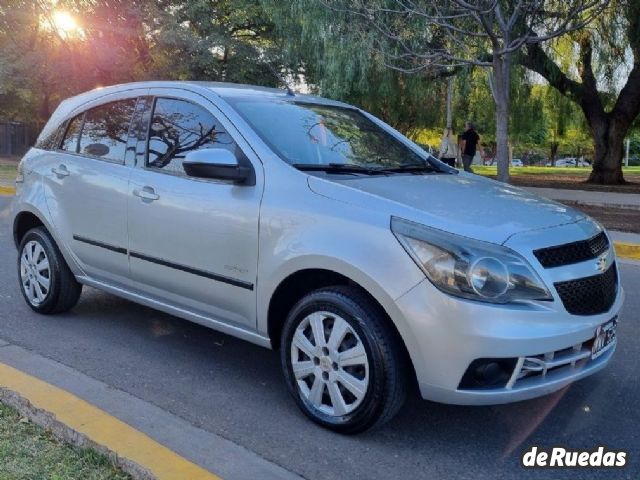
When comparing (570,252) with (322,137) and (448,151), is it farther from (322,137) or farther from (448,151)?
(448,151)

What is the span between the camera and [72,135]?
507cm

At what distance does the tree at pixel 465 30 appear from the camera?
10.9 m

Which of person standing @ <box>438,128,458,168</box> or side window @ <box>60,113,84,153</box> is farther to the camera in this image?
person standing @ <box>438,128,458,168</box>

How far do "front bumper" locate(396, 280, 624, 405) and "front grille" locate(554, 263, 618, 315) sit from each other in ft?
0.20

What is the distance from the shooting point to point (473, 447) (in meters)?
3.20

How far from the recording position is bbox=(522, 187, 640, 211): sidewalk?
1295 cm

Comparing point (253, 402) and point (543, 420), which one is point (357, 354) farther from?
point (543, 420)

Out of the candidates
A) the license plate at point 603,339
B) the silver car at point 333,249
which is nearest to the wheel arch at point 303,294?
the silver car at point 333,249

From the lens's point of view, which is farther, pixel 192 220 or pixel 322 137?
pixel 322 137

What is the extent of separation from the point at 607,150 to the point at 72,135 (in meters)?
17.8

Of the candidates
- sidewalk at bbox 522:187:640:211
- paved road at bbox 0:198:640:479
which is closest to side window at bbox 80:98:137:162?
paved road at bbox 0:198:640:479

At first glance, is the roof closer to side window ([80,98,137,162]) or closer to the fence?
side window ([80,98,137,162])

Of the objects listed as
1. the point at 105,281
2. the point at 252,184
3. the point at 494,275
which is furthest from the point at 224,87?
the point at 494,275

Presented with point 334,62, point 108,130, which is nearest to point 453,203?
point 108,130
